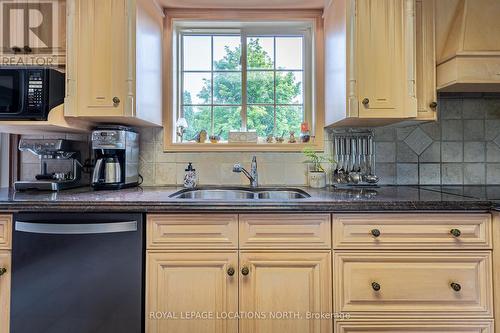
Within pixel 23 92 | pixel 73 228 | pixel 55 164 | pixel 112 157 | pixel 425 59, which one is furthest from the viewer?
pixel 55 164

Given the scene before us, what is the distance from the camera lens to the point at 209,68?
7.06ft

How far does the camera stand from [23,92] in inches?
58.0

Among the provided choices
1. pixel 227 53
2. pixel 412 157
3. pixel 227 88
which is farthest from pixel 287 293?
pixel 227 53

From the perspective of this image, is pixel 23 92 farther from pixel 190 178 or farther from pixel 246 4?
pixel 246 4

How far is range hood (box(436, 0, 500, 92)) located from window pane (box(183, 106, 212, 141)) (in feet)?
5.03

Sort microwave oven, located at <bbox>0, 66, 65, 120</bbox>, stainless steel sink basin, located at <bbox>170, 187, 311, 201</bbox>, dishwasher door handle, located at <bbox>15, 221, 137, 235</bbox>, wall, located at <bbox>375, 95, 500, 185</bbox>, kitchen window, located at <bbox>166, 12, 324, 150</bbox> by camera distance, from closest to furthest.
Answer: dishwasher door handle, located at <bbox>15, 221, 137, 235</bbox> < microwave oven, located at <bbox>0, 66, 65, 120</bbox> < stainless steel sink basin, located at <bbox>170, 187, 311, 201</bbox> < wall, located at <bbox>375, 95, 500, 185</bbox> < kitchen window, located at <bbox>166, 12, 324, 150</bbox>

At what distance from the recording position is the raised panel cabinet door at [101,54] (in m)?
1.55

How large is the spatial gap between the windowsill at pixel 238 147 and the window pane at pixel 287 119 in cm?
19

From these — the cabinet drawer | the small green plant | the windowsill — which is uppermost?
the windowsill

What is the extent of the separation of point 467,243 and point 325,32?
5.02ft

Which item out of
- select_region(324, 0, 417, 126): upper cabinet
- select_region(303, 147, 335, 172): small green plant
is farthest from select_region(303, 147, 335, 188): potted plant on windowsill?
select_region(324, 0, 417, 126): upper cabinet

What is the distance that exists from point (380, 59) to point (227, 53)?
113 centimetres

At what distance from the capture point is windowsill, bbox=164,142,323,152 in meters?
2.00

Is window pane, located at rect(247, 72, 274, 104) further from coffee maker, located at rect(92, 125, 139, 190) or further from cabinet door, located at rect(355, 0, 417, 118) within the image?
coffee maker, located at rect(92, 125, 139, 190)
